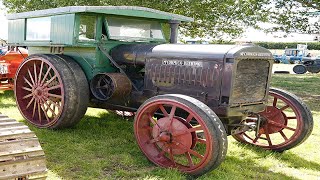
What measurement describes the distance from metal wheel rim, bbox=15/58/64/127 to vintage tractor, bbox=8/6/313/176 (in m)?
0.02

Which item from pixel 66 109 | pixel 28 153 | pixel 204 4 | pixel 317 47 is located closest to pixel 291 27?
pixel 204 4

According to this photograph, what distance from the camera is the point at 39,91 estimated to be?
21.7 feet

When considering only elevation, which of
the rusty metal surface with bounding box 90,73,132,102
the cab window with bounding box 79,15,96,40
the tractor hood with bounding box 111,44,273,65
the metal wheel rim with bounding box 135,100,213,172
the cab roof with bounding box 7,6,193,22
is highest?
the cab roof with bounding box 7,6,193,22

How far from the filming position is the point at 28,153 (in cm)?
356

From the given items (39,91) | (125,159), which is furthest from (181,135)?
(39,91)

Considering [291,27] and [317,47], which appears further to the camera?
[317,47]

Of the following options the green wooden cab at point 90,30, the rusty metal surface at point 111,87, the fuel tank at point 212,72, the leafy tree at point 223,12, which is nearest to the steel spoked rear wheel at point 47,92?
the rusty metal surface at point 111,87

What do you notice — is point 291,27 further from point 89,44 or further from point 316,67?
point 89,44

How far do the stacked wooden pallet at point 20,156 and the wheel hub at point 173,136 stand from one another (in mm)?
1701

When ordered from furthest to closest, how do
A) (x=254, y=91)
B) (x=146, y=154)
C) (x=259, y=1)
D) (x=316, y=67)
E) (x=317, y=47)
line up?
(x=317, y=47) → (x=316, y=67) → (x=259, y=1) → (x=254, y=91) → (x=146, y=154)

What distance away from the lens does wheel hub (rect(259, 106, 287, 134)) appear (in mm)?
6098

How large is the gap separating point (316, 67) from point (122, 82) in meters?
20.2

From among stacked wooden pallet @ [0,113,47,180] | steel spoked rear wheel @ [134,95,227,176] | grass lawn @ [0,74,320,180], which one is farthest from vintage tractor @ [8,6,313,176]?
stacked wooden pallet @ [0,113,47,180]

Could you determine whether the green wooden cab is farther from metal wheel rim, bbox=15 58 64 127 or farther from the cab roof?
metal wheel rim, bbox=15 58 64 127
